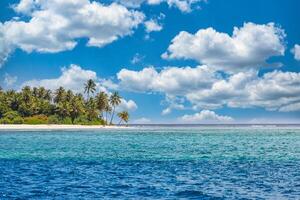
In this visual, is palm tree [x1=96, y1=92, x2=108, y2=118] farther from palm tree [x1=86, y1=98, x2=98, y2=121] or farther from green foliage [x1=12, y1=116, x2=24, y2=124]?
green foliage [x1=12, y1=116, x2=24, y2=124]

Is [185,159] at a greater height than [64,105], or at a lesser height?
lesser

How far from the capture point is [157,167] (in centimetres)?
3719

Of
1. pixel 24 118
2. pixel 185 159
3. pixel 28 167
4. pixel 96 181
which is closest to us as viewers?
pixel 96 181

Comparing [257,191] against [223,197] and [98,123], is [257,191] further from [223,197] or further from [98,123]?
[98,123]

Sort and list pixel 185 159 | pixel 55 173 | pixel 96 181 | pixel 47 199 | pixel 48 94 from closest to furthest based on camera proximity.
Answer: pixel 47 199
pixel 96 181
pixel 55 173
pixel 185 159
pixel 48 94

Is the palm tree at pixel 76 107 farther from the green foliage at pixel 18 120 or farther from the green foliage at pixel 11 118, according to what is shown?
the green foliage at pixel 11 118

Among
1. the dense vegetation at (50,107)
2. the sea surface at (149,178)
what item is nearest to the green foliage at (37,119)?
the dense vegetation at (50,107)

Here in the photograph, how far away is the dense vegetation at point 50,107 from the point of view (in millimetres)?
149250

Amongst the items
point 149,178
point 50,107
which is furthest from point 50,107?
point 149,178

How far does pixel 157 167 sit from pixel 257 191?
12.9 m

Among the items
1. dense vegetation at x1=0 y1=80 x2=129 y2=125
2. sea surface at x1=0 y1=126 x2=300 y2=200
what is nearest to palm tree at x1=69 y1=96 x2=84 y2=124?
dense vegetation at x1=0 y1=80 x2=129 y2=125

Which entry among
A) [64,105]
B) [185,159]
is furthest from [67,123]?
[185,159]

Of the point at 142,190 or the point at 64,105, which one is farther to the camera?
the point at 64,105

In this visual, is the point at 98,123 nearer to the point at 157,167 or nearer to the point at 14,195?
the point at 157,167
